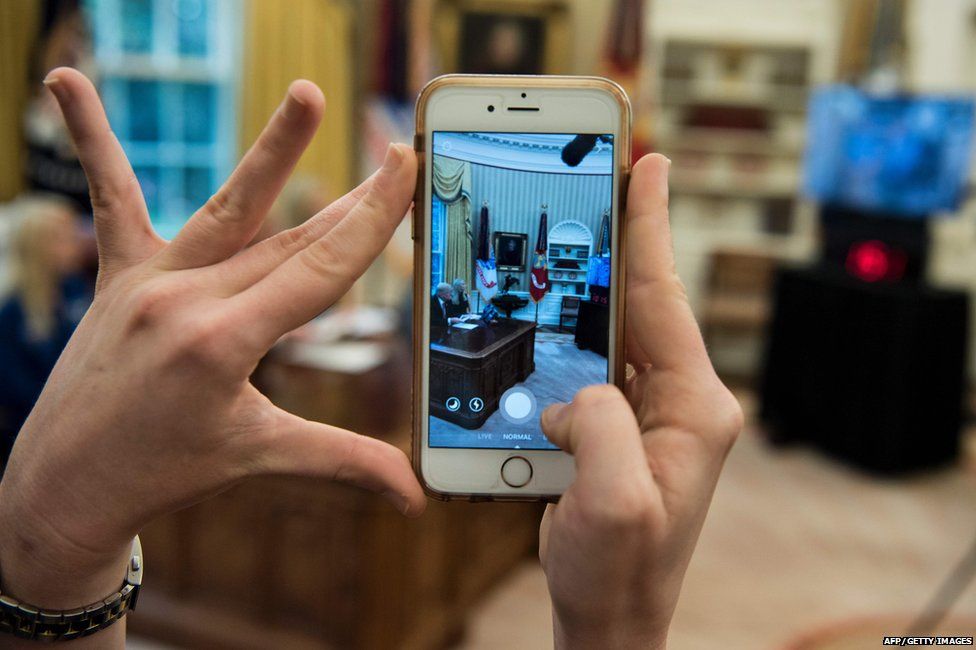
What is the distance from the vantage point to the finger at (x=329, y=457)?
569 mm

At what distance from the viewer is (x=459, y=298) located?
2.16 ft

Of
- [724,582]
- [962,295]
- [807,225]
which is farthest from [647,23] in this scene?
[724,582]

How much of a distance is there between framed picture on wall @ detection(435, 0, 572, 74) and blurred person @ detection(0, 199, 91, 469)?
3115 mm

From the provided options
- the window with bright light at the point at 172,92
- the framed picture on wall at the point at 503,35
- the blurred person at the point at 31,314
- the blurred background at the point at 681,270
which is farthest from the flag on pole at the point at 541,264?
the framed picture on wall at the point at 503,35

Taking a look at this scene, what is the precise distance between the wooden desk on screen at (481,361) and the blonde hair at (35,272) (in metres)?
2.16

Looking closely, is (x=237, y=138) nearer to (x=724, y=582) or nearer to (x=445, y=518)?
(x=445, y=518)

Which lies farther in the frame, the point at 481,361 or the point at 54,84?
the point at 481,361

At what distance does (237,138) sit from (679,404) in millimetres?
4256

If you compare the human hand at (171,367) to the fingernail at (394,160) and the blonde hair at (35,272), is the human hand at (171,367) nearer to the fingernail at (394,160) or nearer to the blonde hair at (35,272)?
the fingernail at (394,160)

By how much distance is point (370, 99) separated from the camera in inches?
199

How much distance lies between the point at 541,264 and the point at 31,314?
2.24m

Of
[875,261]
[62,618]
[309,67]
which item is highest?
[309,67]

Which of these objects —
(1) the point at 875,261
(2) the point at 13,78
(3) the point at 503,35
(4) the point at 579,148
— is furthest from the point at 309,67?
(4) the point at 579,148

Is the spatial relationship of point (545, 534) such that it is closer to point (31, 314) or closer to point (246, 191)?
point (246, 191)
